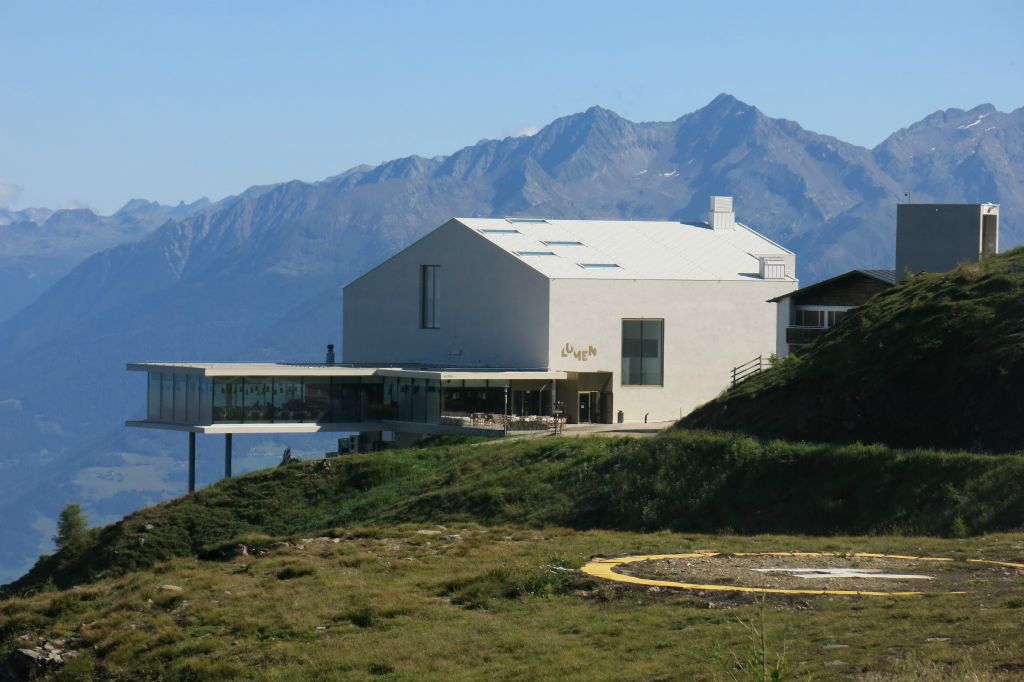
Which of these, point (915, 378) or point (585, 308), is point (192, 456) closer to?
point (585, 308)

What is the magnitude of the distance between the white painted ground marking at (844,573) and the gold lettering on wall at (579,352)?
46.6 m

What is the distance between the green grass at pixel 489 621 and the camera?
65.2 ft

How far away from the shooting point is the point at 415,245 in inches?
3250

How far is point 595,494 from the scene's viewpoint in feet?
150

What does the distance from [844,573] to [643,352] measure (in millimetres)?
49333

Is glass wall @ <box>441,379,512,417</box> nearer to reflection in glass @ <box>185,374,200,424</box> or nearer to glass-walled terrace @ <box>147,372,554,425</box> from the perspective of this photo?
glass-walled terrace @ <box>147,372,554,425</box>

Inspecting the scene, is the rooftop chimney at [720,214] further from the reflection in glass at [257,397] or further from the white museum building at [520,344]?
the reflection in glass at [257,397]

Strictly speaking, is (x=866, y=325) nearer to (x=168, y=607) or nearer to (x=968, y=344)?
(x=968, y=344)

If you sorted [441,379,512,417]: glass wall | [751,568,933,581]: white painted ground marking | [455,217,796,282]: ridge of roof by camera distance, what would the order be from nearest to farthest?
[751,568,933,581]: white painted ground marking, [441,379,512,417]: glass wall, [455,217,796,282]: ridge of roof

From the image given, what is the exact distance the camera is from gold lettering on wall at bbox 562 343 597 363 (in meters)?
73.4

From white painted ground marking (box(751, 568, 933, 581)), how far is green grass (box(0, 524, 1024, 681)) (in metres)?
1.93

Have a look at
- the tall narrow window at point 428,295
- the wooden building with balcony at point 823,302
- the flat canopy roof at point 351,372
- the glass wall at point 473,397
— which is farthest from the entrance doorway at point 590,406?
the wooden building with balcony at point 823,302

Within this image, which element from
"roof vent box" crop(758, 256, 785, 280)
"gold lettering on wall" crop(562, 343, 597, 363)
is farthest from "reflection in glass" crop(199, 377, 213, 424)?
"roof vent box" crop(758, 256, 785, 280)

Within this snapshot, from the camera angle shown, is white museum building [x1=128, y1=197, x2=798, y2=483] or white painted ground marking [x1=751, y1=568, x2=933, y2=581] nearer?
white painted ground marking [x1=751, y1=568, x2=933, y2=581]
